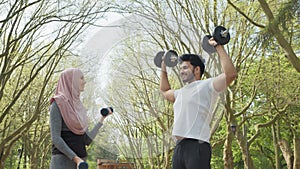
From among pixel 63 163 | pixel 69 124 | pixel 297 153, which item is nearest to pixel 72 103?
pixel 69 124

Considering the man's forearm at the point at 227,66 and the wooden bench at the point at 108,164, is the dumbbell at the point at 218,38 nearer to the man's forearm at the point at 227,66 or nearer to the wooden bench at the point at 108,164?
the man's forearm at the point at 227,66

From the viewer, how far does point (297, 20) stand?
29.7ft

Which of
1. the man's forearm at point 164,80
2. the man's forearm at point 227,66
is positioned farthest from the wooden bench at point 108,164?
the man's forearm at point 227,66

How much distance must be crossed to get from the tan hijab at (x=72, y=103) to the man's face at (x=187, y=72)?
0.78 m

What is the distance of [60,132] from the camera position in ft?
11.2

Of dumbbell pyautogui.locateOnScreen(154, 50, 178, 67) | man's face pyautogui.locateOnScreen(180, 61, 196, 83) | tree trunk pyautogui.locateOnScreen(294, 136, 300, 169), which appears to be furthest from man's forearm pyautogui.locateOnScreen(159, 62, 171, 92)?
tree trunk pyautogui.locateOnScreen(294, 136, 300, 169)

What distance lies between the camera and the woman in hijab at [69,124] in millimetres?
3311

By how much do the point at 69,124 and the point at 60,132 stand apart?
101 mm

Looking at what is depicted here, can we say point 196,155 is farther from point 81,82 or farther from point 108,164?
point 81,82

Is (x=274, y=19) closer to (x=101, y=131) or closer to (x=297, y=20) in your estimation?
(x=297, y=20)

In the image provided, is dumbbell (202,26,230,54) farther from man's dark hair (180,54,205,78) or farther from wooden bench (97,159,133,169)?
wooden bench (97,159,133,169)

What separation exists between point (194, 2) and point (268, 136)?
17.5 meters

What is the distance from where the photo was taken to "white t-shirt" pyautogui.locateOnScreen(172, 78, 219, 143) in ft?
10.3

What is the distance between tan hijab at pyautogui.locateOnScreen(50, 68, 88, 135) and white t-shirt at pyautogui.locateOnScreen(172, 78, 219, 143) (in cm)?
73
